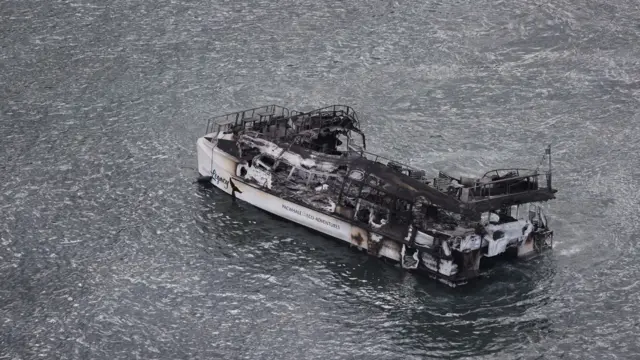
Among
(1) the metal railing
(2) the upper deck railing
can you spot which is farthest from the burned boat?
(2) the upper deck railing

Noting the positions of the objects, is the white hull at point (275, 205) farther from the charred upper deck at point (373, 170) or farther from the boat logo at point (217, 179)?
the charred upper deck at point (373, 170)

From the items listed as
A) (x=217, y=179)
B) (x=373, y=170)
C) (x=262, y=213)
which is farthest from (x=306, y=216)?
(x=217, y=179)

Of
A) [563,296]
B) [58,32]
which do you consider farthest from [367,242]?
[58,32]

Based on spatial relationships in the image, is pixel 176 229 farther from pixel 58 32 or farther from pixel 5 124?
pixel 58 32

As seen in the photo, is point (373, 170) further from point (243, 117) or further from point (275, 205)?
point (243, 117)

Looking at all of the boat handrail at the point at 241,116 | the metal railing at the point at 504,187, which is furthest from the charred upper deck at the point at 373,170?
the boat handrail at the point at 241,116
